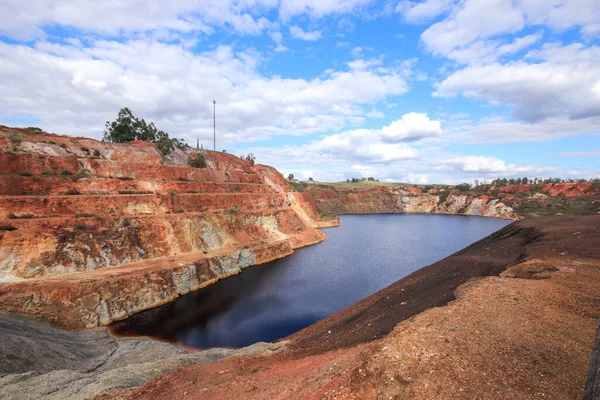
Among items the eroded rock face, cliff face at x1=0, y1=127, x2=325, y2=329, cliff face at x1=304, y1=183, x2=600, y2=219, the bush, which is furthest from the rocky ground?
the eroded rock face

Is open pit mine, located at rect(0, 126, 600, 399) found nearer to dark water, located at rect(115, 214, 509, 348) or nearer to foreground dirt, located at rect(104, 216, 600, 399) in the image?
foreground dirt, located at rect(104, 216, 600, 399)

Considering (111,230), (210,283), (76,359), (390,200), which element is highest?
(111,230)

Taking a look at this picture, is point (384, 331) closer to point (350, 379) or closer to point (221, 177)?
point (350, 379)

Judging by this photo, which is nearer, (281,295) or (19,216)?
(19,216)

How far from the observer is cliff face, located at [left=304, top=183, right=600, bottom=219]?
278ft

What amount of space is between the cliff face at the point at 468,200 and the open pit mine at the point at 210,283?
63821mm

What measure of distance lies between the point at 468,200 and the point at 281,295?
10015 centimetres

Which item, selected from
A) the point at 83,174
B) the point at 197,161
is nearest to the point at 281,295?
the point at 83,174

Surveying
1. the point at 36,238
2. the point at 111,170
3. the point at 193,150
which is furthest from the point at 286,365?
the point at 193,150

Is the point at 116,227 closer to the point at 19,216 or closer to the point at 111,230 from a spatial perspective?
the point at 111,230

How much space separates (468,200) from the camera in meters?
108

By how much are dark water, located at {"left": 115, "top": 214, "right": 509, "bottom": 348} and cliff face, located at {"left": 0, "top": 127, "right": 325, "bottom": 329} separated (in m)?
2.45

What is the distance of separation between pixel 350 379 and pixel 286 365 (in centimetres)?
495

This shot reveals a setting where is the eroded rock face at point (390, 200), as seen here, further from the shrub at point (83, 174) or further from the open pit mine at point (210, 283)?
the shrub at point (83, 174)
